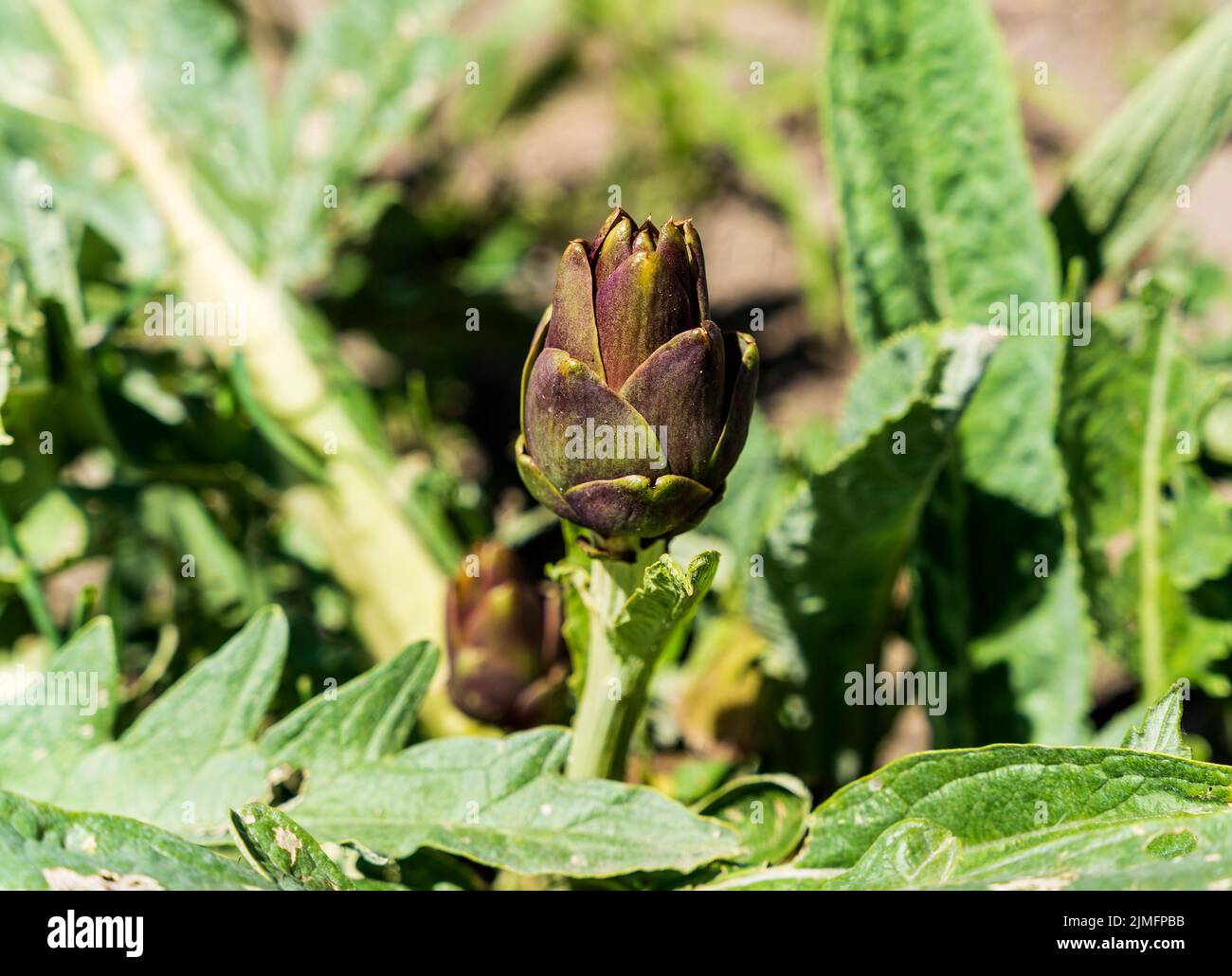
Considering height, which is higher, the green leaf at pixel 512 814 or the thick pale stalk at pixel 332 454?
the thick pale stalk at pixel 332 454

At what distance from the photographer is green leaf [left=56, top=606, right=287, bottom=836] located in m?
0.99

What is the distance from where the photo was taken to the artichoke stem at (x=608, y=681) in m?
0.85

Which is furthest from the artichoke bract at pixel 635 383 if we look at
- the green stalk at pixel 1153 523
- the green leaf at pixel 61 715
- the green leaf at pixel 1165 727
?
the green stalk at pixel 1153 523

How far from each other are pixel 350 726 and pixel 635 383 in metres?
0.46

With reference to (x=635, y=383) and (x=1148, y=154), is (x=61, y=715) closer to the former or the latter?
(x=635, y=383)

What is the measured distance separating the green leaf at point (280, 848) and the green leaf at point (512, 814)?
101 millimetres

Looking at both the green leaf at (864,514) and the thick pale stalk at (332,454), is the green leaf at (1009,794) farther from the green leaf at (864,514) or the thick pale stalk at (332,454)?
the thick pale stalk at (332,454)

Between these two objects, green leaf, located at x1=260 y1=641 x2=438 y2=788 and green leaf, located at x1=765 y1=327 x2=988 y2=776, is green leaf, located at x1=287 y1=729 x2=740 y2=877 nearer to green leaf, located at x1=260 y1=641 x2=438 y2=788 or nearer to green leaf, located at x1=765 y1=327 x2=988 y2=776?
green leaf, located at x1=260 y1=641 x2=438 y2=788

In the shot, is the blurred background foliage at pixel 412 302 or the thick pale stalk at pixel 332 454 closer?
the blurred background foliage at pixel 412 302

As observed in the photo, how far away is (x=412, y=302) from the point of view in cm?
193

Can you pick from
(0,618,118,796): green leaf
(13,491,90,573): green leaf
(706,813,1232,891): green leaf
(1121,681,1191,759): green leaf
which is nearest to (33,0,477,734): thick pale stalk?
(13,491,90,573): green leaf

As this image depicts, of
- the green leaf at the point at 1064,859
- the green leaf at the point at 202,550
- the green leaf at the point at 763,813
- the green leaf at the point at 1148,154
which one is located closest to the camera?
the green leaf at the point at 1064,859

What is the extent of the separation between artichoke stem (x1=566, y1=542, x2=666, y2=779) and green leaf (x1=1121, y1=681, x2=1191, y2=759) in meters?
0.35
